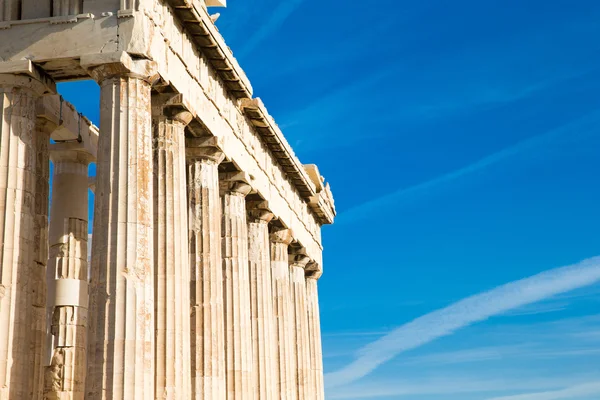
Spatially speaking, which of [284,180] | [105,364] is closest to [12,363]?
[105,364]

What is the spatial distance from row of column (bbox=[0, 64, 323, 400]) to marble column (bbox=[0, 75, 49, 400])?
4cm

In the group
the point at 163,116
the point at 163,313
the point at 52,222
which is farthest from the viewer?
the point at 52,222

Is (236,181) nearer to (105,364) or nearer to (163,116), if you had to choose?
(163,116)

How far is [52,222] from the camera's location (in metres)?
40.9

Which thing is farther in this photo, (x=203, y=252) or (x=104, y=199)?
(x=203, y=252)

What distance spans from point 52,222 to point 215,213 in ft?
26.7

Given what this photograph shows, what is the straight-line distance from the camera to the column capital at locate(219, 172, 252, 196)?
42562mm

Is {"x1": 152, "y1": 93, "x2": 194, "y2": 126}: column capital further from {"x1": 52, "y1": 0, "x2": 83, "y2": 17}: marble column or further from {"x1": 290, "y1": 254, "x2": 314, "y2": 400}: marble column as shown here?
{"x1": 290, "y1": 254, "x2": 314, "y2": 400}: marble column

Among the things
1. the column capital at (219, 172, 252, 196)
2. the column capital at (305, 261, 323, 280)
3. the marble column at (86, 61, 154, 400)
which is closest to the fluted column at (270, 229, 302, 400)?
the column capital at (305, 261, 323, 280)

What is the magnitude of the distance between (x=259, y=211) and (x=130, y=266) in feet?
68.1

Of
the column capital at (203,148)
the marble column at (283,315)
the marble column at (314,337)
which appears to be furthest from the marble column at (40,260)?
the marble column at (314,337)

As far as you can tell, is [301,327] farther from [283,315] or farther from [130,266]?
[130,266]

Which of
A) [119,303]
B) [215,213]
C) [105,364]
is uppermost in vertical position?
[215,213]

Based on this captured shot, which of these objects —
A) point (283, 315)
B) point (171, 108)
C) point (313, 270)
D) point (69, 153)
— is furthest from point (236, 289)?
point (313, 270)
